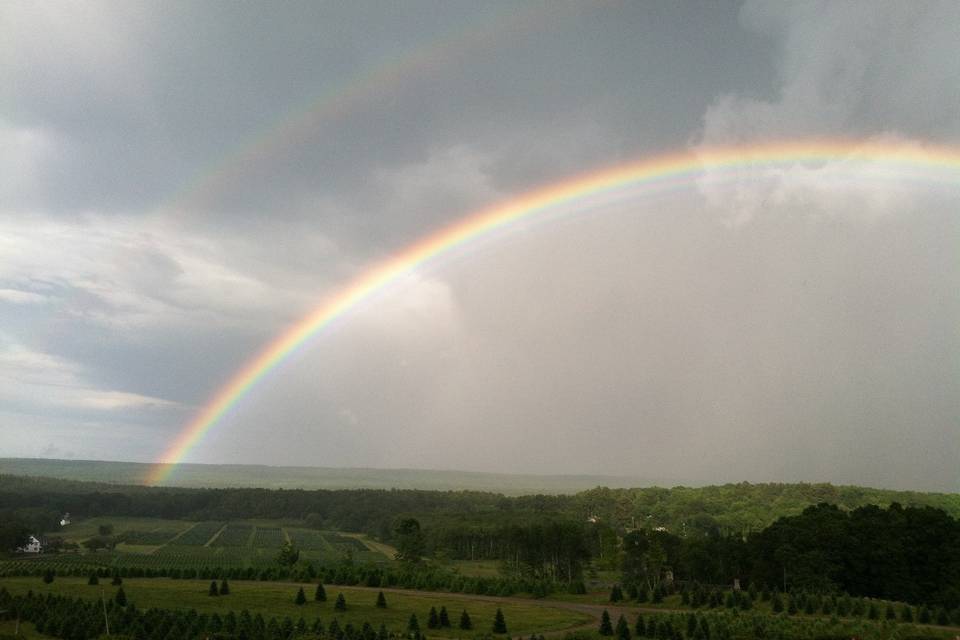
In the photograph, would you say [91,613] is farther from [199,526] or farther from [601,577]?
[199,526]

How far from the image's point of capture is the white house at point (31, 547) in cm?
10298

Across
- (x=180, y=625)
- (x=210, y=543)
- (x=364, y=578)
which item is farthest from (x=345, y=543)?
(x=180, y=625)

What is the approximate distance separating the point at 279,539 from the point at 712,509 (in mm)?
85852

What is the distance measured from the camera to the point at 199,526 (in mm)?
159125

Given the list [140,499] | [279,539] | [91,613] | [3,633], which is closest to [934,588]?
[91,613]

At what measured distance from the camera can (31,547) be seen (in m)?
105

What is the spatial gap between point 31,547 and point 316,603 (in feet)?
243

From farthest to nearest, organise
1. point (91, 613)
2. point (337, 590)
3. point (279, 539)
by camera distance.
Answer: point (279, 539) < point (337, 590) < point (91, 613)

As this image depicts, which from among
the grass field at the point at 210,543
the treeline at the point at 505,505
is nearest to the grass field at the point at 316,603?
the grass field at the point at 210,543

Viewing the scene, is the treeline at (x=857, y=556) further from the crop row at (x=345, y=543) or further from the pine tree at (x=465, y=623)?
the crop row at (x=345, y=543)

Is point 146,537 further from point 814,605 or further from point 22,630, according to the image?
point 814,605

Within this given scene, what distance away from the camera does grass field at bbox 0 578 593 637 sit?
160 feet

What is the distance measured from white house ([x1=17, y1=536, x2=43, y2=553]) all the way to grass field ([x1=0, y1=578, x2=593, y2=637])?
42.8m

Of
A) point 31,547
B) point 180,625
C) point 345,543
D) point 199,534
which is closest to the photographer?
point 180,625
